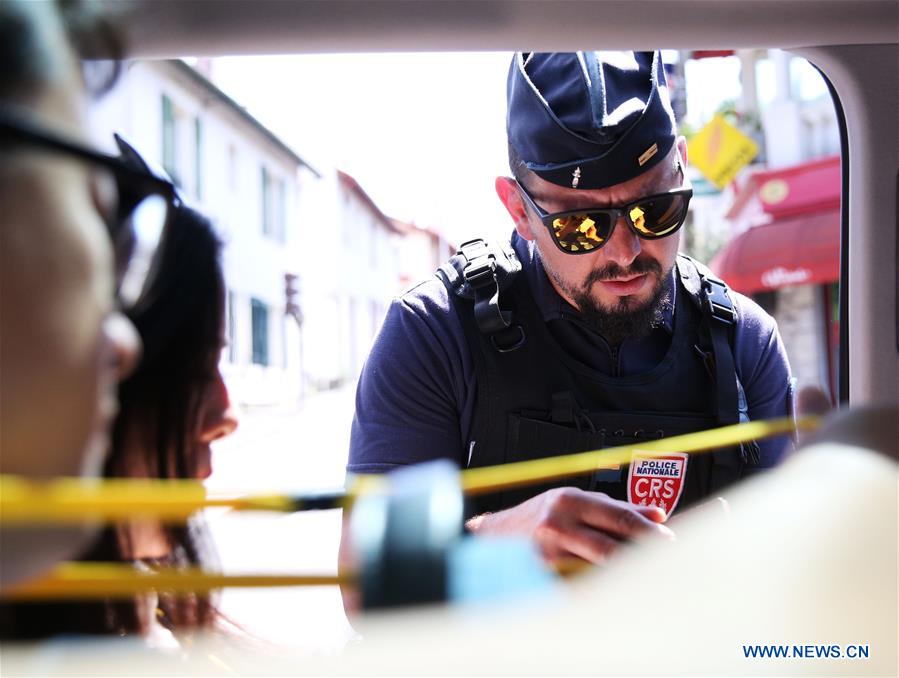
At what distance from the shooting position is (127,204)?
0.74m

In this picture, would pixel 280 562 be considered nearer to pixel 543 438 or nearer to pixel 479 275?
pixel 543 438

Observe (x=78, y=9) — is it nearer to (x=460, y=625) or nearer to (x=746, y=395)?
(x=460, y=625)

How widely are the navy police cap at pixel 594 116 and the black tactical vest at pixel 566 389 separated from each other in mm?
222

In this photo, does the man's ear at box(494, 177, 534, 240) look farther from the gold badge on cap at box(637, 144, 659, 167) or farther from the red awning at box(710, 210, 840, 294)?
the red awning at box(710, 210, 840, 294)

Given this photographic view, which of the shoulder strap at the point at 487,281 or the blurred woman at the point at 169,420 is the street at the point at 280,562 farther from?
the shoulder strap at the point at 487,281

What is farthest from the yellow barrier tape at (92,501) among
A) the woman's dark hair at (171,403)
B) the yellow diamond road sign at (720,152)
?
the yellow diamond road sign at (720,152)

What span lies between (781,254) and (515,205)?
7.22 meters

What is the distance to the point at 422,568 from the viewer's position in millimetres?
524

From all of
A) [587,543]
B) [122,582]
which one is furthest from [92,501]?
[587,543]

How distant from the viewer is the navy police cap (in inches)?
63.4

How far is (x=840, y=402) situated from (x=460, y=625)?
1.12 meters

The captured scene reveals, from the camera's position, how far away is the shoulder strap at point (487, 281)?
63.5 inches

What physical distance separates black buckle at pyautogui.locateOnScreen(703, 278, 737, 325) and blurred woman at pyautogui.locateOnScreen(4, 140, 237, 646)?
38.8 inches

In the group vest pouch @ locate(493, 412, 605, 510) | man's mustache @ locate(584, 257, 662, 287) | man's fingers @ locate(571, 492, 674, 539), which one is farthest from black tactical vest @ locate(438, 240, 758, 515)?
man's fingers @ locate(571, 492, 674, 539)
